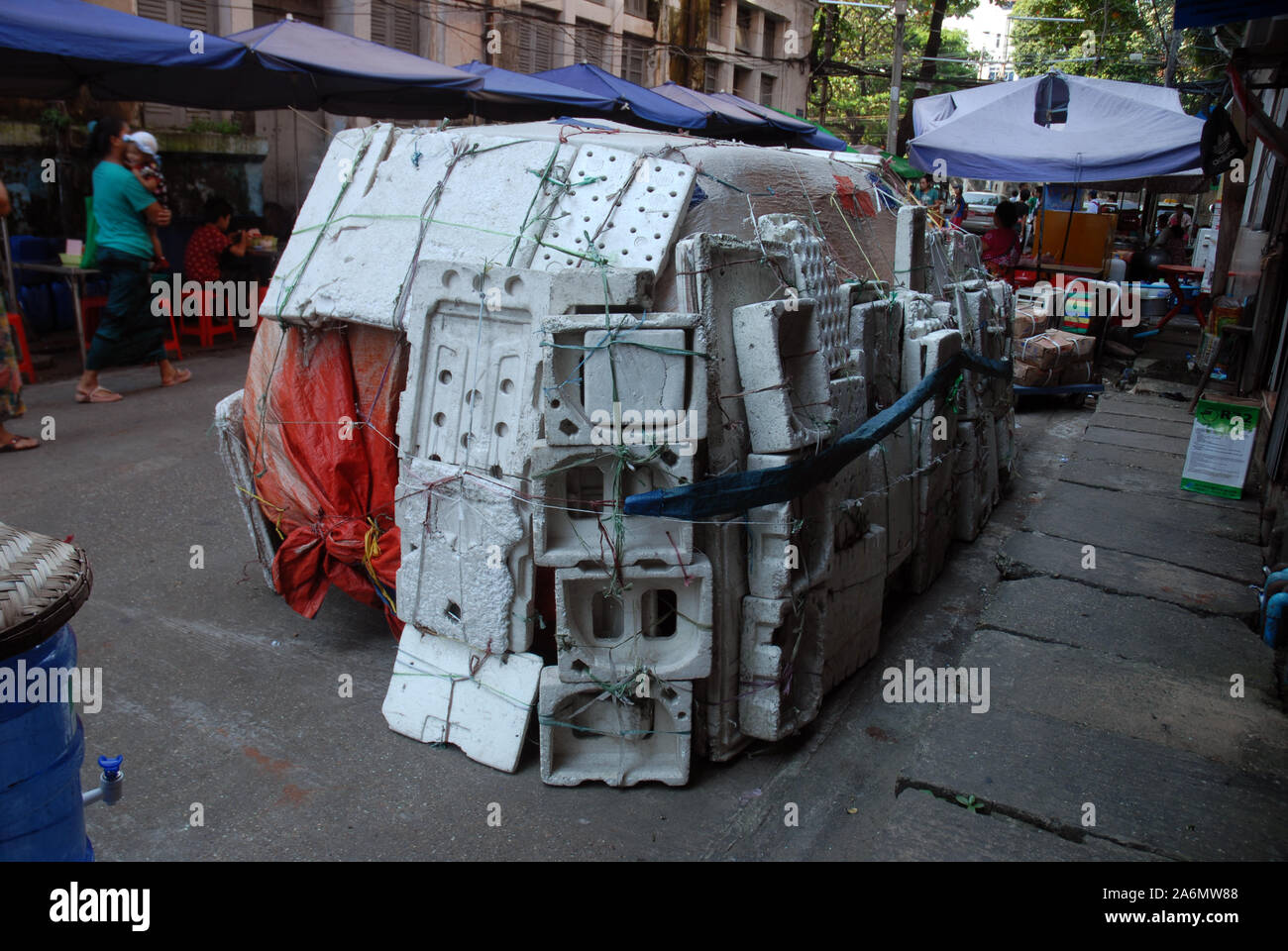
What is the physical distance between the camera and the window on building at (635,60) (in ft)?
63.1

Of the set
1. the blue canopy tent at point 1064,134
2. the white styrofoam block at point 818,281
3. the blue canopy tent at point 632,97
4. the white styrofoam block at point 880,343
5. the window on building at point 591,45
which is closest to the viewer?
the white styrofoam block at point 818,281

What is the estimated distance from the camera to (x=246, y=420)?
173 inches

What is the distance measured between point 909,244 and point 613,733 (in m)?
3.26

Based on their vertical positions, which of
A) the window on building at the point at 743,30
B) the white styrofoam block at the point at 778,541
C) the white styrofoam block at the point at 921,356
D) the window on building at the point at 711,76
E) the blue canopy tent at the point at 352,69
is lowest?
the white styrofoam block at the point at 778,541

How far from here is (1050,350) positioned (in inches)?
353

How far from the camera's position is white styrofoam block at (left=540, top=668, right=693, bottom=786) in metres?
3.22

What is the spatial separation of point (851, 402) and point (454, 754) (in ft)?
6.78

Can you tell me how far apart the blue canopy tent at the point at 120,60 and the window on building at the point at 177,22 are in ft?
6.24

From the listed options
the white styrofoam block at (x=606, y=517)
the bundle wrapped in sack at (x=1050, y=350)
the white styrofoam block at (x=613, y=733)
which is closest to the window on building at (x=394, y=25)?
the bundle wrapped in sack at (x=1050, y=350)

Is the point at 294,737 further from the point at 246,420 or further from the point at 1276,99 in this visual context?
the point at 1276,99

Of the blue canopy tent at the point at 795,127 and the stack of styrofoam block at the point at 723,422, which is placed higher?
the blue canopy tent at the point at 795,127

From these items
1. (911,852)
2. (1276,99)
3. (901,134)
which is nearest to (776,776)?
(911,852)

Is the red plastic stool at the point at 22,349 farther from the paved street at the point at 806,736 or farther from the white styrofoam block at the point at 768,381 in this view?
the white styrofoam block at the point at 768,381

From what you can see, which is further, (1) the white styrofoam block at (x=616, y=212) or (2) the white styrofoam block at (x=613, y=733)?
(1) the white styrofoam block at (x=616, y=212)
